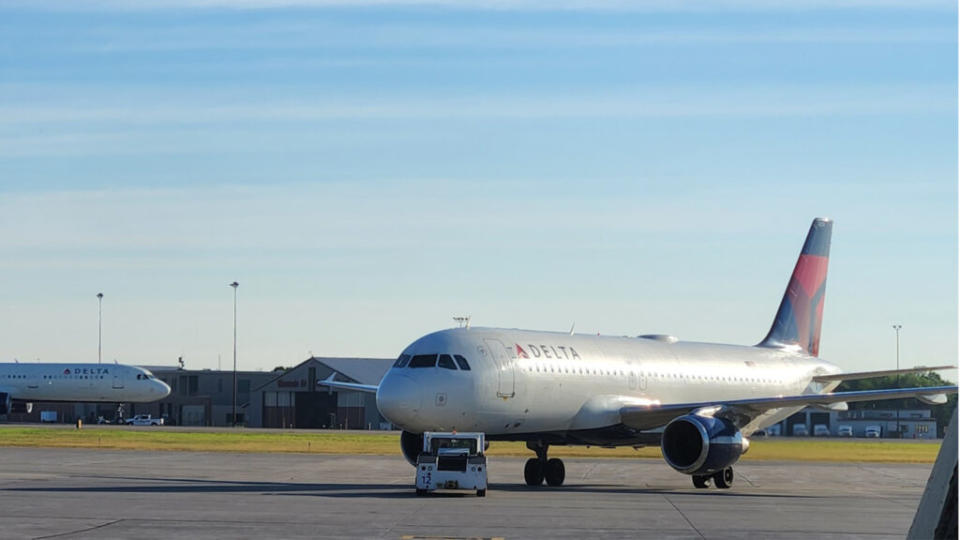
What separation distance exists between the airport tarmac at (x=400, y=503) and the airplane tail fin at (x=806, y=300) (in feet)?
20.3

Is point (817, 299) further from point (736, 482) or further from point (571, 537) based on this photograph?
point (571, 537)

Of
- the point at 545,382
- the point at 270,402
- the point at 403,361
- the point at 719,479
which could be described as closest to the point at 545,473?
the point at 545,382

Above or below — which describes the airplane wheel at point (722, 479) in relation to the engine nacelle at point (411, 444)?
below

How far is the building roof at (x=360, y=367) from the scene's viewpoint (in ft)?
403

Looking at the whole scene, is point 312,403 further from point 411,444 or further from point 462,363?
point 462,363

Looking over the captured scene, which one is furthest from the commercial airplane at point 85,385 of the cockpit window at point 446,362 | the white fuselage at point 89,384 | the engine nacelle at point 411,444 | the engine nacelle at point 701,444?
the engine nacelle at point 701,444

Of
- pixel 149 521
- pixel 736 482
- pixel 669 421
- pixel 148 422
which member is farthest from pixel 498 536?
pixel 148 422

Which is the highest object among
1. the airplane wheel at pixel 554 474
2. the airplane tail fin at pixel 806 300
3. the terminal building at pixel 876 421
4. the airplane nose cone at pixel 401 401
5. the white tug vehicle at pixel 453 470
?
the airplane tail fin at pixel 806 300

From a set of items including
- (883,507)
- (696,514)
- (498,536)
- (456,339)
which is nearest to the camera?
(498,536)

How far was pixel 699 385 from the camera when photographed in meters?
43.2

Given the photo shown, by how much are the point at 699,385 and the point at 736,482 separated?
3.63 meters

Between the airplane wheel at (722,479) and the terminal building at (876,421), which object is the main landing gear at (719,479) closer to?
the airplane wheel at (722,479)

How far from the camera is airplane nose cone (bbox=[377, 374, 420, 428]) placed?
33250mm

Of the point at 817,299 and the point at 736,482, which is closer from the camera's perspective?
the point at 736,482
